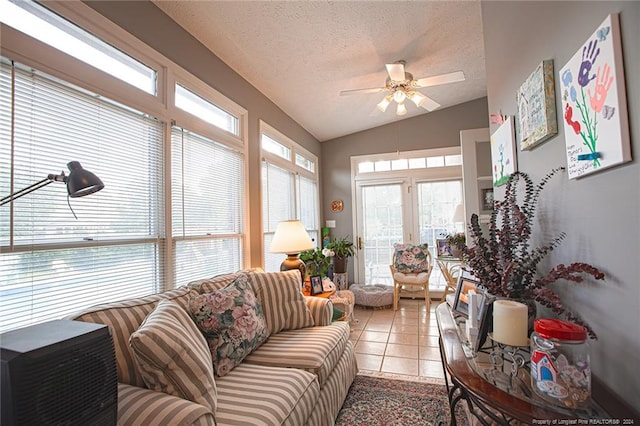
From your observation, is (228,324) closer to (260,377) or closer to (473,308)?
(260,377)

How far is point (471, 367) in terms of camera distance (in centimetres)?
112

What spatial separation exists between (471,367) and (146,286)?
6.14 ft

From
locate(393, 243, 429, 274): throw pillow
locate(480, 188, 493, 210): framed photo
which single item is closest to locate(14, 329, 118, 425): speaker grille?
locate(480, 188, 493, 210): framed photo

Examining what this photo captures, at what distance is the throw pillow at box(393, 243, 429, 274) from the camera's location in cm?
433

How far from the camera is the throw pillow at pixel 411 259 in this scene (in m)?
4.33

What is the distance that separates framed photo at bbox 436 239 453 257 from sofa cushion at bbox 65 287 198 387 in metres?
4.05

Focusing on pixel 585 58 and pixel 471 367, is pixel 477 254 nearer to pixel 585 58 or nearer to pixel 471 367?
pixel 471 367

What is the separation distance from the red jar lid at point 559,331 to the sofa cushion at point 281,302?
5.37ft

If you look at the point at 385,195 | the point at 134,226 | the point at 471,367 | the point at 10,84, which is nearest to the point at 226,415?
the point at 471,367

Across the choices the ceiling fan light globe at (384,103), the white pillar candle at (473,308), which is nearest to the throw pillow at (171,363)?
the white pillar candle at (473,308)

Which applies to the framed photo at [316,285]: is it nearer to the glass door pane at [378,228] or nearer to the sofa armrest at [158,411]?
the sofa armrest at [158,411]

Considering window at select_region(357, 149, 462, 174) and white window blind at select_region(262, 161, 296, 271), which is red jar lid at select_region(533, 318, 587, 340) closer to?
white window blind at select_region(262, 161, 296, 271)

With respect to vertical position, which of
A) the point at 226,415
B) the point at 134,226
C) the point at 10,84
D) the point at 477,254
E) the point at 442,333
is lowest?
Answer: the point at 226,415

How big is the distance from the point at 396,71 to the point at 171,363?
8.96ft
